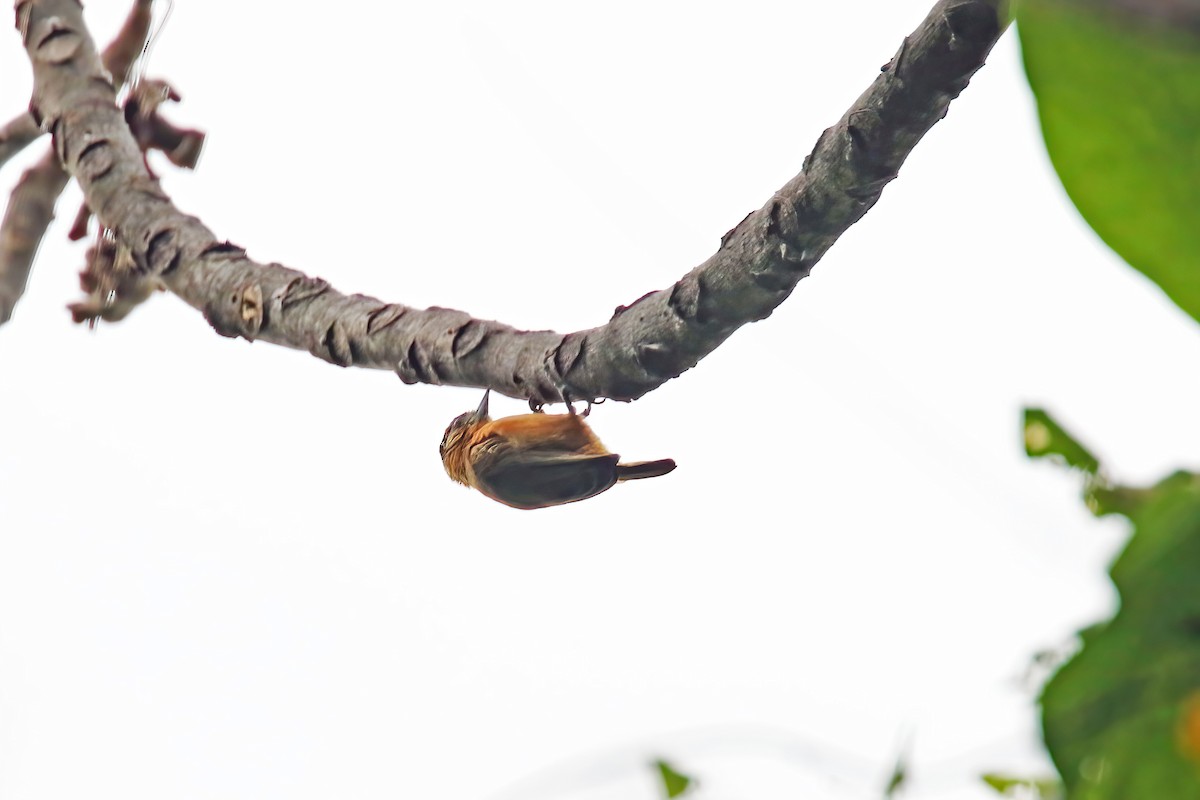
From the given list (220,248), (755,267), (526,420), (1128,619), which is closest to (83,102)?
(220,248)

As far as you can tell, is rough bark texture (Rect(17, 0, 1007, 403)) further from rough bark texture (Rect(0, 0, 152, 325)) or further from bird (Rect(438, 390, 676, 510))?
bird (Rect(438, 390, 676, 510))

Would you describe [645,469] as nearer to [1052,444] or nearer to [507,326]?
[507,326]

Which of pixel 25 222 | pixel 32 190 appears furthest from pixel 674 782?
pixel 32 190

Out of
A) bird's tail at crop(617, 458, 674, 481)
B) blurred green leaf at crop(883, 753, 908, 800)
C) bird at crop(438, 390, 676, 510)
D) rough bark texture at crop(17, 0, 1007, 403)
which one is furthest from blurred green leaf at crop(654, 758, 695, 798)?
bird's tail at crop(617, 458, 674, 481)

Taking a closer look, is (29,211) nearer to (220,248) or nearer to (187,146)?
(187,146)

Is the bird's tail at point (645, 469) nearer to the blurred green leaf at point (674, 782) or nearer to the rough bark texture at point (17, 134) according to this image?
→ the rough bark texture at point (17, 134)

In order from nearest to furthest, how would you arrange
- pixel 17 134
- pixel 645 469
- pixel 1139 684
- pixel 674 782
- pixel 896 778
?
pixel 1139 684 < pixel 896 778 < pixel 674 782 < pixel 17 134 < pixel 645 469
